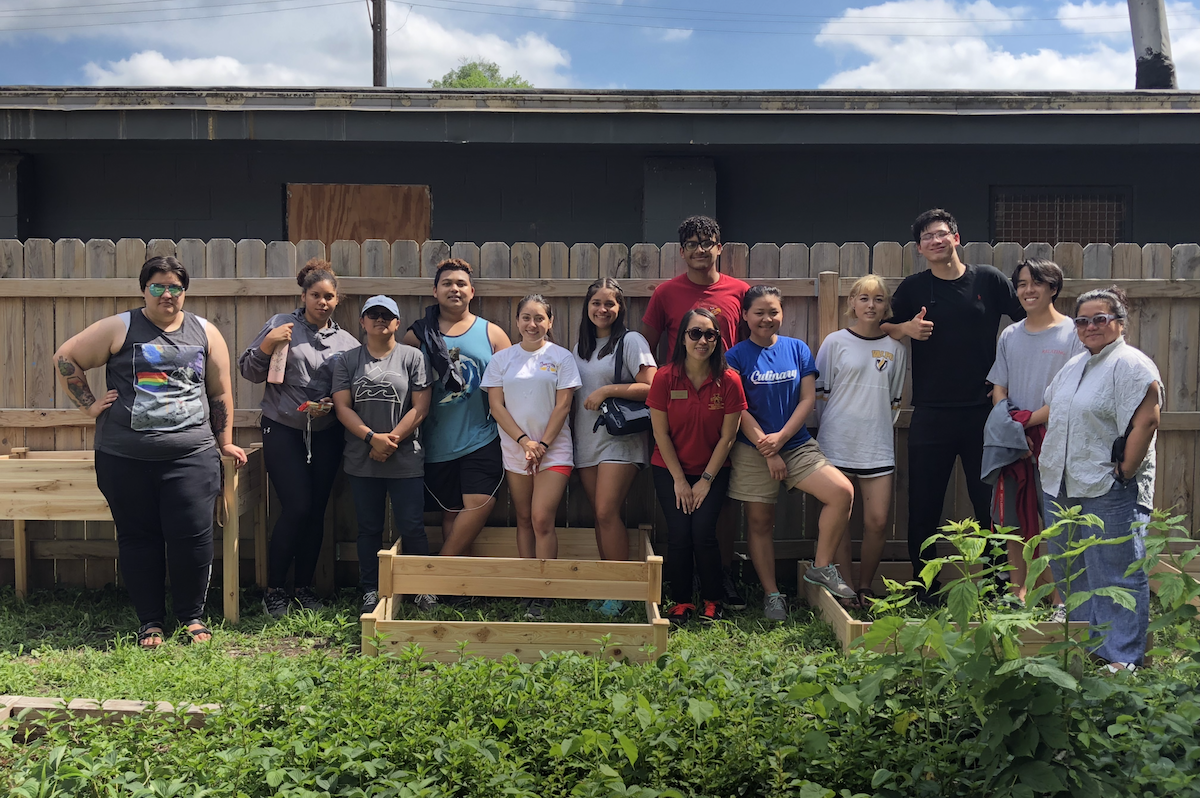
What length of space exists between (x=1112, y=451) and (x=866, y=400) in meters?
1.26

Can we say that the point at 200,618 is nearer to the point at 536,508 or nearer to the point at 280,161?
the point at 536,508

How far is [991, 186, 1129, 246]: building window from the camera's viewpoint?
8844mm

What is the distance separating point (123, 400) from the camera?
4.39 m

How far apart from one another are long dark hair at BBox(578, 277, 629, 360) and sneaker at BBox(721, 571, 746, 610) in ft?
5.19

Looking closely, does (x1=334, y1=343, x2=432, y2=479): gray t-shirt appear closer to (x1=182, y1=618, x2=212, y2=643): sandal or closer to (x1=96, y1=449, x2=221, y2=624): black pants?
(x1=96, y1=449, x2=221, y2=624): black pants

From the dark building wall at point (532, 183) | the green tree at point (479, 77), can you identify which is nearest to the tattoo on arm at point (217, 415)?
the dark building wall at point (532, 183)

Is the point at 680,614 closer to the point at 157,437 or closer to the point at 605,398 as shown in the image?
the point at 605,398

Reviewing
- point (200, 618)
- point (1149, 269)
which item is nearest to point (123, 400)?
point (200, 618)

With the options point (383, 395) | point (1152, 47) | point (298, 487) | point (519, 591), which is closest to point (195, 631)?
point (298, 487)

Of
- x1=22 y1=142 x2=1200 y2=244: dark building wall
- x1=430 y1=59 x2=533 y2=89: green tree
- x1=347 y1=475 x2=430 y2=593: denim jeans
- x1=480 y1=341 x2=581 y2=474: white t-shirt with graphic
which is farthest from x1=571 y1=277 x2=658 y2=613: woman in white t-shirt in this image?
x1=430 y1=59 x2=533 y2=89: green tree

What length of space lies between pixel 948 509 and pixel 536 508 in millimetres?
2724

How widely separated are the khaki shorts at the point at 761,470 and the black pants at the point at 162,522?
9.58 ft

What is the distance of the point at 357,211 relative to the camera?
28.6 ft

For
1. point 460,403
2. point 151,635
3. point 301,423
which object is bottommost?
point 151,635
